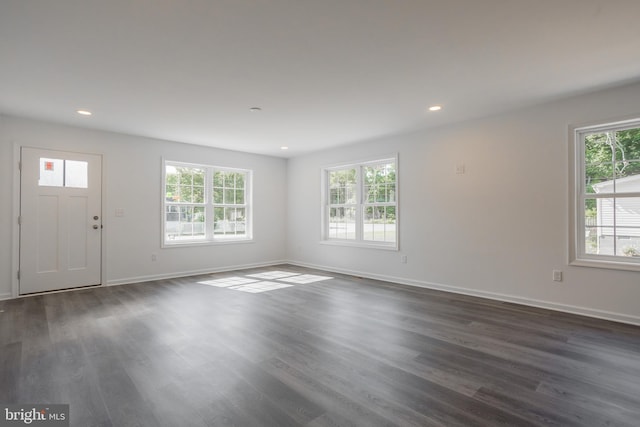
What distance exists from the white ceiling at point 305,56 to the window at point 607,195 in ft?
1.94

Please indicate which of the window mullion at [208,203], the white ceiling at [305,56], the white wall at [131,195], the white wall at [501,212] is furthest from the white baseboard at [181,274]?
the white ceiling at [305,56]

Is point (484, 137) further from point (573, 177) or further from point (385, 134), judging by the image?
point (385, 134)

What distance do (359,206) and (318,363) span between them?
3909mm

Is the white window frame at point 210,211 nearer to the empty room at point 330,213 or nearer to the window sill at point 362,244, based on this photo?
the empty room at point 330,213

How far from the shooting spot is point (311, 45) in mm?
2518

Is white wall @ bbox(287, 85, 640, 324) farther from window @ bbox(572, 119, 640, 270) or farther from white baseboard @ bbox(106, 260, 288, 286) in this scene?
white baseboard @ bbox(106, 260, 288, 286)

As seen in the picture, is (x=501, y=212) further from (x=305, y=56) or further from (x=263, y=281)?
(x=263, y=281)

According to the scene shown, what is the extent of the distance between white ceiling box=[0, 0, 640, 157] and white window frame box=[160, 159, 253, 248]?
1679 millimetres

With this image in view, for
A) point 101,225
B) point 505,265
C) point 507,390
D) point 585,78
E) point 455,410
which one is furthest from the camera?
point 101,225

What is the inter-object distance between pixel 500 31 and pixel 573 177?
220 cm

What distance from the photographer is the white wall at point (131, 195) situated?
4273mm

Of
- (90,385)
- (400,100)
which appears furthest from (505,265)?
(90,385)

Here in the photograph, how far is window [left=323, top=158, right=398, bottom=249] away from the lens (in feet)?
18.1

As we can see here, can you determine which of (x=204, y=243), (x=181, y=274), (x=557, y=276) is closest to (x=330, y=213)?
(x=204, y=243)
